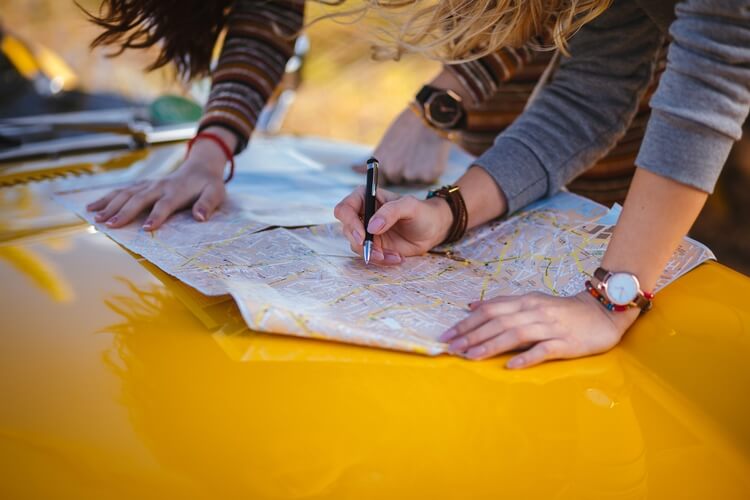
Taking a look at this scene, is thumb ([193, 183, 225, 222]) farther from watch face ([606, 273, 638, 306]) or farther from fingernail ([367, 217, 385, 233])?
watch face ([606, 273, 638, 306])

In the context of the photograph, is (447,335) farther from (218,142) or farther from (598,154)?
(218,142)

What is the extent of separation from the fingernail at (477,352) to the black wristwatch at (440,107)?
781 mm

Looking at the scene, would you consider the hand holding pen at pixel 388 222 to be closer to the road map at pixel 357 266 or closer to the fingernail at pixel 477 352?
the road map at pixel 357 266

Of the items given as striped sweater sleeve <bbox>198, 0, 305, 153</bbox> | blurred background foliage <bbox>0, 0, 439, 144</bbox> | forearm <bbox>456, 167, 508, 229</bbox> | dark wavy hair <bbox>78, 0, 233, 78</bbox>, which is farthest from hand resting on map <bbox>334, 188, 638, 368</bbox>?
blurred background foliage <bbox>0, 0, 439, 144</bbox>

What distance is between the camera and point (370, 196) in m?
1.00

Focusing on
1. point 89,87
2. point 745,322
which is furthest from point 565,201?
point 89,87

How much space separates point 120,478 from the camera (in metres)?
0.59

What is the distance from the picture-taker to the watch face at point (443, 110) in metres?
1.46

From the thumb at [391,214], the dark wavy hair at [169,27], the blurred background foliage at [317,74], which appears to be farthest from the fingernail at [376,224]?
the blurred background foliage at [317,74]

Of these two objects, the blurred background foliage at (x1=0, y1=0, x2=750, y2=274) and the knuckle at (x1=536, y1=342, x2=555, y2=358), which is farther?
the blurred background foliage at (x1=0, y1=0, x2=750, y2=274)

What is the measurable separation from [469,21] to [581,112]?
285 mm

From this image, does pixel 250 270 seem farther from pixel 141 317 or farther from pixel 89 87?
pixel 89 87

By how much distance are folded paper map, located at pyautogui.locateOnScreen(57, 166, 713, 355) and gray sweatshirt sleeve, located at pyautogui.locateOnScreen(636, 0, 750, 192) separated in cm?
23

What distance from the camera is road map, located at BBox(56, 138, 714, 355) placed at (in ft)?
2.75
